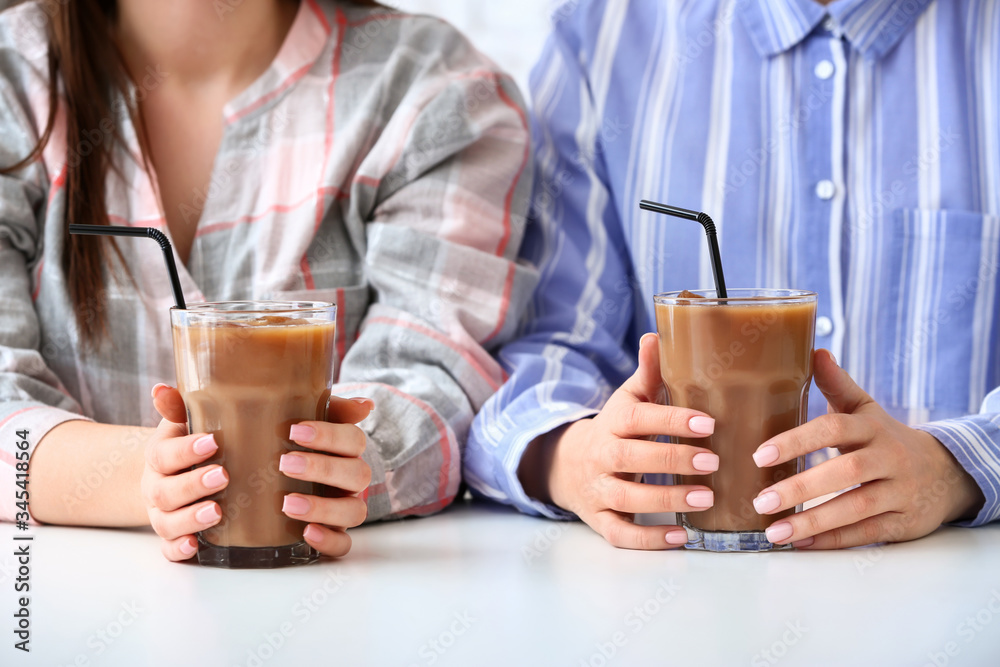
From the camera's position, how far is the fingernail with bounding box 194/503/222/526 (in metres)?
0.88

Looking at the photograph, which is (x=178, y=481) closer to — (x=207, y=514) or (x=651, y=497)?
(x=207, y=514)

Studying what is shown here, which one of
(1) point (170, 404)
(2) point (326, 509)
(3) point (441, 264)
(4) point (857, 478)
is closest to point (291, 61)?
(3) point (441, 264)

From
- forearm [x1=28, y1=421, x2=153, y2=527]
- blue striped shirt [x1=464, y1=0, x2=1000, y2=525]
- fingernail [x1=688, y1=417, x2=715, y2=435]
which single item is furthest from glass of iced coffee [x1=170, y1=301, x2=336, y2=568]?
blue striped shirt [x1=464, y1=0, x2=1000, y2=525]

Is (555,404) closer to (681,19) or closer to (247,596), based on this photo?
(247,596)

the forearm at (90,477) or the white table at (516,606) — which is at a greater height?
the forearm at (90,477)

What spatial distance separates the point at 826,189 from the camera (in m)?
1.42

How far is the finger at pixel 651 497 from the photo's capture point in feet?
3.00

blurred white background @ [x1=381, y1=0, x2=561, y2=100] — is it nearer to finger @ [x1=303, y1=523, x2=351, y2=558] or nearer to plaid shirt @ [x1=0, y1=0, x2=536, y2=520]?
plaid shirt @ [x1=0, y1=0, x2=536, y2=520]

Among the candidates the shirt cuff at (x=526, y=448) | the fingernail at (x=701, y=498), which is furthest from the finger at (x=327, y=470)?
the fingernail at (x=701, y=498)

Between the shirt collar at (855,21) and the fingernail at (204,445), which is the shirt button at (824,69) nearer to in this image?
the shirt collar at (855,21)

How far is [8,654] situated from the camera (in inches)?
28.3

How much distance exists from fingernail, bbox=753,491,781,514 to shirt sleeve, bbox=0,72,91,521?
2.61 feet

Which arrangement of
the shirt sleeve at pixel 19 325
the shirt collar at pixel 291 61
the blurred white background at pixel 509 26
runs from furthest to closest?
the blurred white background at pixel 509 26, the shirt collar at pixel 291 61, the shirt sleeve at pixel 19 325

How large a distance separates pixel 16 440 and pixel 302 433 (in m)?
0.41
